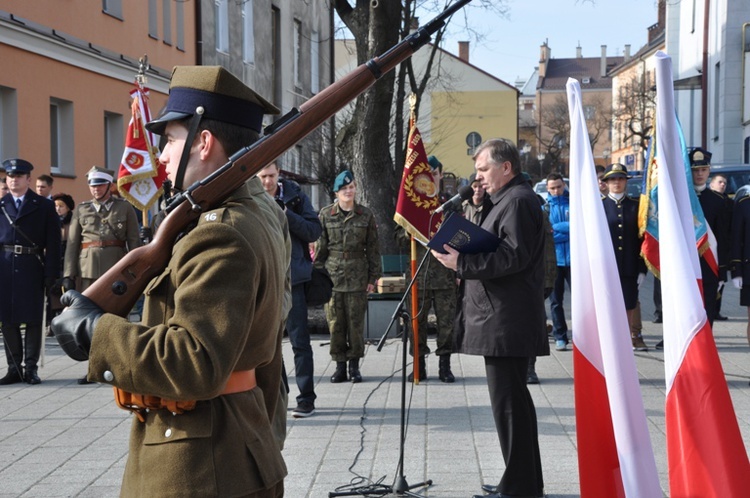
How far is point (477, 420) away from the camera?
7.91 metres

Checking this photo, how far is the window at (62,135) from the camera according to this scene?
19.2 m

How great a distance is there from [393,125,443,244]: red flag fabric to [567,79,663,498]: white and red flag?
16.1ft

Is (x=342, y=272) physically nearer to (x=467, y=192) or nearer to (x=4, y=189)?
(x=467, y=192)

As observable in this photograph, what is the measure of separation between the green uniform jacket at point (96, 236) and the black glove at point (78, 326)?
7891 mm

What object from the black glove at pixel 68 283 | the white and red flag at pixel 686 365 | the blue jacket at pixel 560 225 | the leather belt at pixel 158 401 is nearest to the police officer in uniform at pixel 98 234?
the black glove at pixel 68 283

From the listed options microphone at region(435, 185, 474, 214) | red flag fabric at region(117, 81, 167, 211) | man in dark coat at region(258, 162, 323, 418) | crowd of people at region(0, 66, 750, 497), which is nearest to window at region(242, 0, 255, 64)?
crowd of people at region(0, 66, 750, 497)

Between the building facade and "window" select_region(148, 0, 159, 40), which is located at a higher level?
"window" select_region(148, 0, 159, 40)

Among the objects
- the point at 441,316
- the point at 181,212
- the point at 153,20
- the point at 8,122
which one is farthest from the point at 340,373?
the point at 153,20

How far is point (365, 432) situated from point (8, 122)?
38.2ft

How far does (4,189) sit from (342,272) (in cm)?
477

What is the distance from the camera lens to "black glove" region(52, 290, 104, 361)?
105 inches

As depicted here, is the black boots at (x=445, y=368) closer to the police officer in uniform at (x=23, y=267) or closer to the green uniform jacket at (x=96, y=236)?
the green uniform jacket at (x=96, y=236)

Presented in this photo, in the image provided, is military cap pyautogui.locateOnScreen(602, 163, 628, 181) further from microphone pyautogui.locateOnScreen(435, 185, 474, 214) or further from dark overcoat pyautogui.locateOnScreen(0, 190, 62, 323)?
dark overcoat pyautogui.locateOnScreen(0, 190, 62, 323)

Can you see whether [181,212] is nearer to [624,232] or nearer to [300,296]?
[300,296]
